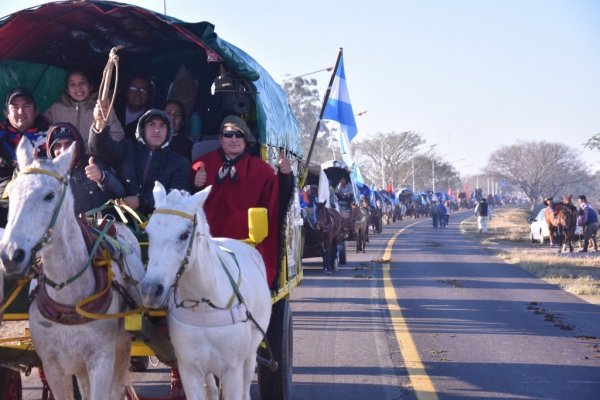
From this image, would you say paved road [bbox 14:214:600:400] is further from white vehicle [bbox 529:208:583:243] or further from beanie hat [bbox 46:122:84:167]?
white vehicle [bbox 529:208:583:243]

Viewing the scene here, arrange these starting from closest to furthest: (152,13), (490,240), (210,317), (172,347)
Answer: (210,317) < (172,347) < (152,13) < (490,240)

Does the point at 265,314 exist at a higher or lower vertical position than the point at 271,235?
lower

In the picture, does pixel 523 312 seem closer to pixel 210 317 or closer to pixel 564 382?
pixel 564 382

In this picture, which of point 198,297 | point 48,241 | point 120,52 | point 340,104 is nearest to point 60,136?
point 48,241

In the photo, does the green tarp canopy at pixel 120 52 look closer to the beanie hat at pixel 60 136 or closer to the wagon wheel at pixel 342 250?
the beanie hat at pixel 60 136

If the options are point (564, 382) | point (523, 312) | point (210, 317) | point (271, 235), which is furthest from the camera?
point (523, 312)

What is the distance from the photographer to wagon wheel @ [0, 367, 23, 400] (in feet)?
20.2

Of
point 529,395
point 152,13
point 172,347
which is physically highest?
point 152,13

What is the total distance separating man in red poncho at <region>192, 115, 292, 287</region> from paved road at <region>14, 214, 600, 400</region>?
6.41 feet

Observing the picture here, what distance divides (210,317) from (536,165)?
3519 inches

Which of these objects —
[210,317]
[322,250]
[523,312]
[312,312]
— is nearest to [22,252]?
[210,317]

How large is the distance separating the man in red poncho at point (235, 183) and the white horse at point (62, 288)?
148 centimetres

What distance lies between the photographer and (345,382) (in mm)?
8078

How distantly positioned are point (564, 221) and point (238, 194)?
24500 millimetres
